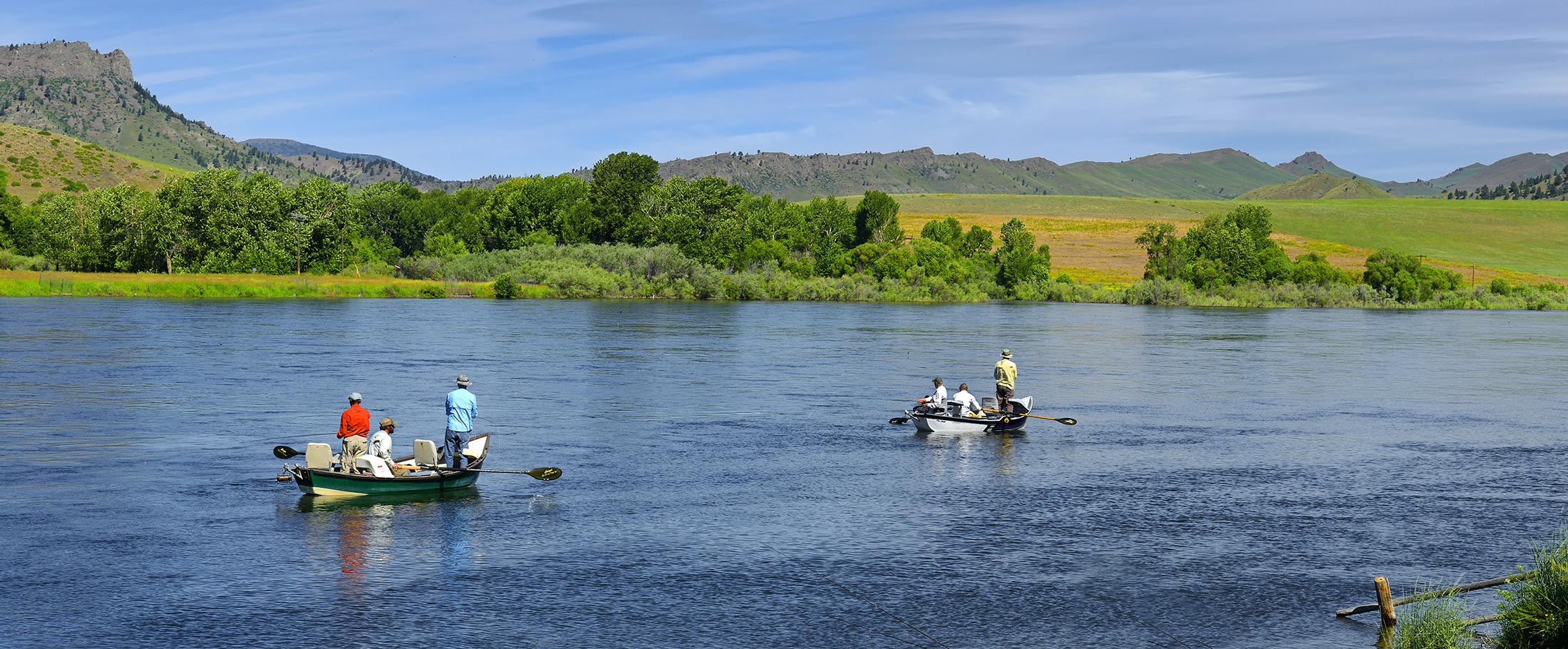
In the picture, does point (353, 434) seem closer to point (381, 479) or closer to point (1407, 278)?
point (381, 479)

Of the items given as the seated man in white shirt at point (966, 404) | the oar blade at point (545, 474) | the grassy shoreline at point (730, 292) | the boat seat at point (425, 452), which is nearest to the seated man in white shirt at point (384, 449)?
the boat seat at point (425, 452)

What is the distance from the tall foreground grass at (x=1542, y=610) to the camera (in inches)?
697

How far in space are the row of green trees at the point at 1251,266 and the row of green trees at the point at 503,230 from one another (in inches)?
670

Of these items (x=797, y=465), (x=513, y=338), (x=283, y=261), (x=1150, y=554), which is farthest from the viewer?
(x=283, y=261)

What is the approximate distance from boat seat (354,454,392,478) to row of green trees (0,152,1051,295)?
123m

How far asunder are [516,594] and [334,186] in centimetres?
14206

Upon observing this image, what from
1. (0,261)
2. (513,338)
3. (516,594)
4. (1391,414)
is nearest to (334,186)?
(0,261)

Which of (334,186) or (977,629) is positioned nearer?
(977,629)

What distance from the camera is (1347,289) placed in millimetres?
175125

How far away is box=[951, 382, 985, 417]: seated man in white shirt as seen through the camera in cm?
4484

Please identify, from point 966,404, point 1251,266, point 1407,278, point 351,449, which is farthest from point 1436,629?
point 1407,278

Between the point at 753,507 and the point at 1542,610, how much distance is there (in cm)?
1735

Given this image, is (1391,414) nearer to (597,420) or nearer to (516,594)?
(597,420)

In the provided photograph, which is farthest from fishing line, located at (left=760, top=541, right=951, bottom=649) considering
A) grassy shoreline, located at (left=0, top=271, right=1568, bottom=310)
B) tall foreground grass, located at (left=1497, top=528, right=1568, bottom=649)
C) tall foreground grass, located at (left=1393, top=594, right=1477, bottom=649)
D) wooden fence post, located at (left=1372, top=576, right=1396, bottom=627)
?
grassy shoreline, located at (left=0, top=271, right=1568, bottom=310)
